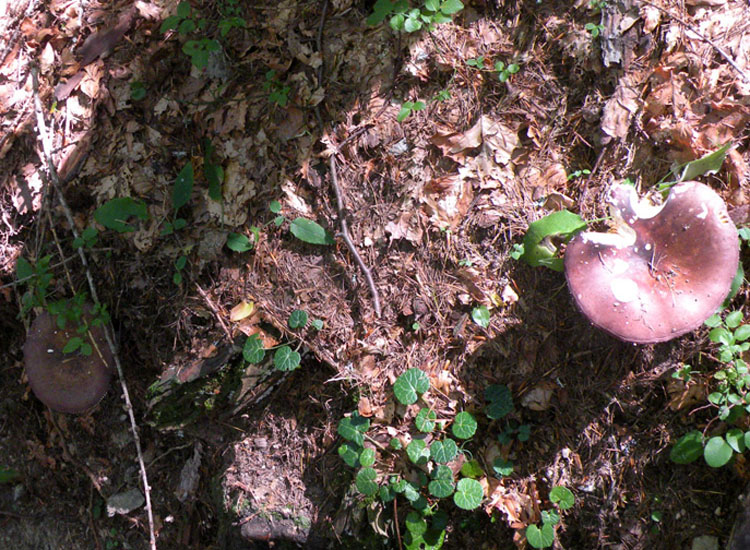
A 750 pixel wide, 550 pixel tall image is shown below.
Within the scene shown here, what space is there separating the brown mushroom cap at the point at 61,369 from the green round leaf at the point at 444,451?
202 centimetres

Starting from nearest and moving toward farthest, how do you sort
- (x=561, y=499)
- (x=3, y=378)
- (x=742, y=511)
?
(x=742, y=511)
(x=561, y=499)
(x=3, y=378)

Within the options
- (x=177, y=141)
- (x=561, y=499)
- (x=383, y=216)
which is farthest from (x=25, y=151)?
(x=561, y=499)

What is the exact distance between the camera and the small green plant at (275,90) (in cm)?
341

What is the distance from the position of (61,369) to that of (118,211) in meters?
1.00

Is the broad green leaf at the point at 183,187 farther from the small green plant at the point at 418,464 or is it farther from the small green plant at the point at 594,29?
the small green plant at the point at 594,29

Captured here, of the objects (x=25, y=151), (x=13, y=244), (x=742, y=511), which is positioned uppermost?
(x=25, y=151)

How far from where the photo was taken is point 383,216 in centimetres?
329

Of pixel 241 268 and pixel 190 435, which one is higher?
pixel 241 268

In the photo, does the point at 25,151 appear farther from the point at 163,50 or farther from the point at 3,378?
the point at 3,378

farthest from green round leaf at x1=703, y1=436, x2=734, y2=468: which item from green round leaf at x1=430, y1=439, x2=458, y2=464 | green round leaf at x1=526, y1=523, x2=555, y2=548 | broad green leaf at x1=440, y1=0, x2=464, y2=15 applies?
broad green leaf at x1=440, y1=0, x2=464, y2=15

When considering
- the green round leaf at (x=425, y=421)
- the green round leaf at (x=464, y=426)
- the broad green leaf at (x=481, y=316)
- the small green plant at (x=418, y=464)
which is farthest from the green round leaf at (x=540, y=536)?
the broad green leaf at (x=481, y=316)

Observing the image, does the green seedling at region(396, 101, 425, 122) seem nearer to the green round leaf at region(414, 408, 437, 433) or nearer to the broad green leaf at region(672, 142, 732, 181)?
the broad green leaf at region(672, 142, 732, 181)

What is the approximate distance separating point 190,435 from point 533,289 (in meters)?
2.24

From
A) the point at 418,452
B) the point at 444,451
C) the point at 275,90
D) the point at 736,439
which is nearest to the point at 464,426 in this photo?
the point at 444,451
